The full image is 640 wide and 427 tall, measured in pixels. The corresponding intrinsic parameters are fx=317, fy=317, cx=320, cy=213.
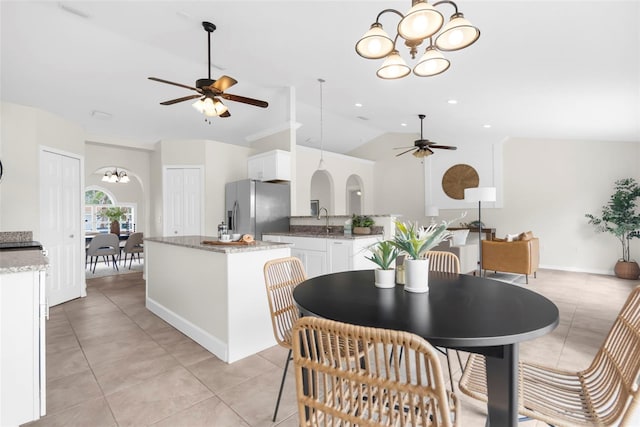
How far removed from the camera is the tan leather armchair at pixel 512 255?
198 inches

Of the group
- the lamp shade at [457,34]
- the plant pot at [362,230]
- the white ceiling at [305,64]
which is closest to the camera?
the lamp shade at [457,34]

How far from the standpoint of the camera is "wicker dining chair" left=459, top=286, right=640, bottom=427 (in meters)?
1.03

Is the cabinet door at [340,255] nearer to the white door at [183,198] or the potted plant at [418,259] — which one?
the potted plant at [418,259]

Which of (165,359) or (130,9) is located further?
(130,9)

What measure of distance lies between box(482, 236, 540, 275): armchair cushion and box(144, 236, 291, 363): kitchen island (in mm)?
4050

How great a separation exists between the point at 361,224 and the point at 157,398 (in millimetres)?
2788

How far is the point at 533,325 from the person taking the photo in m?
1.06

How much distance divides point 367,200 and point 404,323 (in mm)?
8037

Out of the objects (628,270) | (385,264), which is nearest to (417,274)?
(385,264)

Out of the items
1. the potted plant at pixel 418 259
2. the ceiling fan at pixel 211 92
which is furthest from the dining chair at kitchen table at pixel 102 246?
the potted plant at pixel 418 259

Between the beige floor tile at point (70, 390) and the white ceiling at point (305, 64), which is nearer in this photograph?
the beige floor tile at point (70, 390)

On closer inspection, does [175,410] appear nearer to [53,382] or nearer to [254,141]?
[53,382]

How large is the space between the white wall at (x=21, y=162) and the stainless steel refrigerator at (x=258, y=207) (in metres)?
2.49

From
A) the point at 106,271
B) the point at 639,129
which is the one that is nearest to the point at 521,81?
the point at 639,129
